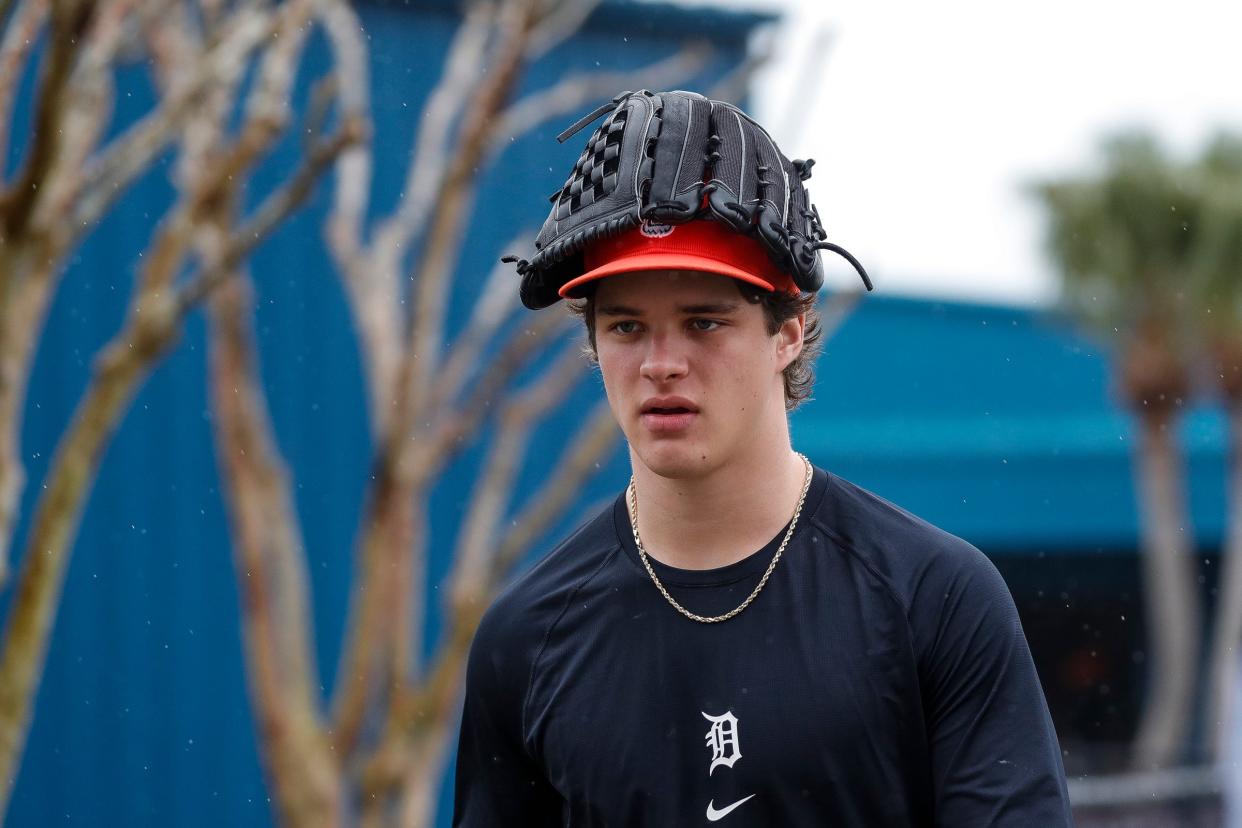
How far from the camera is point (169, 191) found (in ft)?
28.5

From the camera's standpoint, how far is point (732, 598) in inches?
101

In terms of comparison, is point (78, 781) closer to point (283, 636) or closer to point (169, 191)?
point (283, 636)

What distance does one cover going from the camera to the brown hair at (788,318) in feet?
8.47

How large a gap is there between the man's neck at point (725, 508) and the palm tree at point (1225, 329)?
1675 cm

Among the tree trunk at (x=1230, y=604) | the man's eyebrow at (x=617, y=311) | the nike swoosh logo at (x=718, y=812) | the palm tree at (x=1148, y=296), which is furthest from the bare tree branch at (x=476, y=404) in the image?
the palm tree at (x=1148, y=296)

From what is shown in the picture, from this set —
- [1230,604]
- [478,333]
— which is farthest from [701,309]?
[1230,604]

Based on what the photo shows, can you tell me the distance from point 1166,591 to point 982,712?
18.4m

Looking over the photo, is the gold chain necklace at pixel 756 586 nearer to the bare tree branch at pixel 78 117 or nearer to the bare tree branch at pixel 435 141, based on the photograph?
the bare tree branch at pixel 78 117

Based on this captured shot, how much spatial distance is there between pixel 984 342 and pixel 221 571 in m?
10.1

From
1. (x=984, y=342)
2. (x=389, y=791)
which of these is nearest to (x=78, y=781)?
(x=389, y=791)

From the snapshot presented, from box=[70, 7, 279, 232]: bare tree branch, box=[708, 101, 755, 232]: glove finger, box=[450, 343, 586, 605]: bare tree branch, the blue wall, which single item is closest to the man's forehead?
box=[708, 101, 755, 232]: glove finger

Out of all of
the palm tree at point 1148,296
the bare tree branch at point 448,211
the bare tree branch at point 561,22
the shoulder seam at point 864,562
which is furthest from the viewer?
the palm tree at point 1148,296

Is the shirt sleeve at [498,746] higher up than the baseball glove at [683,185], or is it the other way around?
the baseball glove at [683,185]

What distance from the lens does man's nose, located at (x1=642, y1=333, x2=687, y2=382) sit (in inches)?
98.1
